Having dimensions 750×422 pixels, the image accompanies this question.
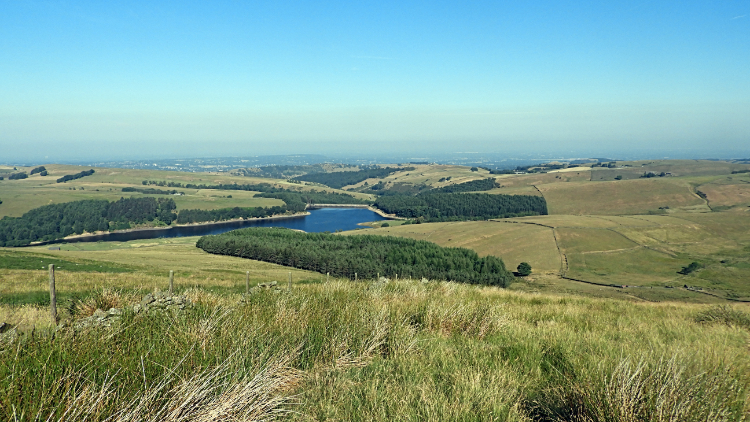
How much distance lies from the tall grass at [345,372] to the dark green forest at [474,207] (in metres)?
151

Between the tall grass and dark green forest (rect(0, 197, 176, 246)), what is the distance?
6554 inches

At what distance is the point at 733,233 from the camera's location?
327 ft

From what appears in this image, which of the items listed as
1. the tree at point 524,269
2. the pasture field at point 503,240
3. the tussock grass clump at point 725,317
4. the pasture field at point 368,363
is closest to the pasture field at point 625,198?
the pasture field at point 503,240

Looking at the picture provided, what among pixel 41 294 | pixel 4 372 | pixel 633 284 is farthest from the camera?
pixel 633 284

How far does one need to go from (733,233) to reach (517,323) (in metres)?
124

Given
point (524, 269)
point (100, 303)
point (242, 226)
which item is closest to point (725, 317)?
point (100, 303)

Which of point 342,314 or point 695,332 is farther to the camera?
point 695,332

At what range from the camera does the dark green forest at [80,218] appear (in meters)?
139

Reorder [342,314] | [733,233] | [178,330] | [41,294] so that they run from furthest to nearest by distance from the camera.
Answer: [733,233] → [41,294] → [342,314] → [178,330]

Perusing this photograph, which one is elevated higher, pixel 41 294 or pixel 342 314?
pixel 342 314

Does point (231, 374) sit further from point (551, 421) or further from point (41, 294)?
point (41, 294)

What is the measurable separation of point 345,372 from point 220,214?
188684 mm

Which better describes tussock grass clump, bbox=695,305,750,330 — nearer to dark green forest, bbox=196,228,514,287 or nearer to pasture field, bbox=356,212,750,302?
pasture field, bbox=356,212,750,302

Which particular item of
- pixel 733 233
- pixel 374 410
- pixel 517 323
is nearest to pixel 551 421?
pixel 374 410
